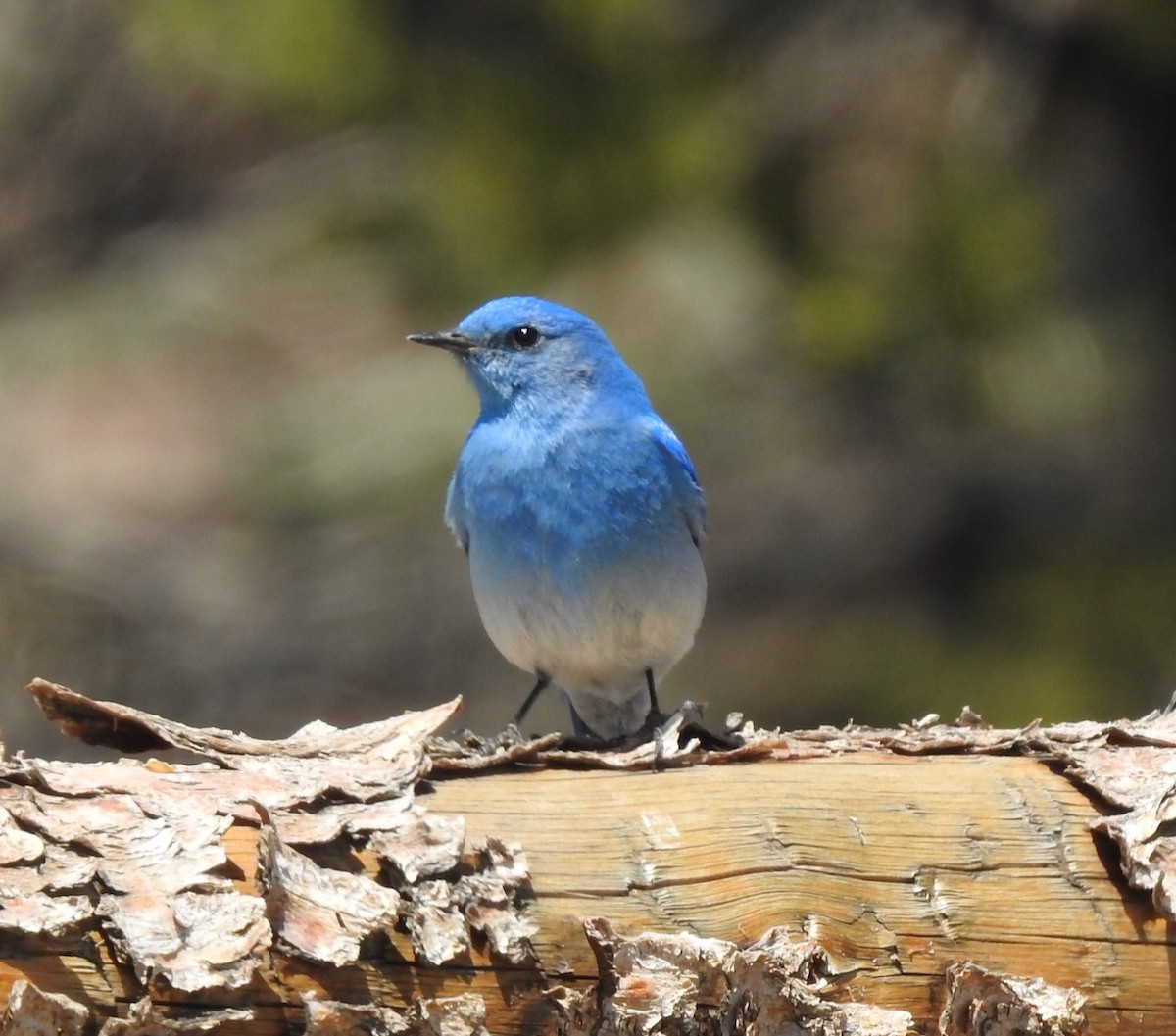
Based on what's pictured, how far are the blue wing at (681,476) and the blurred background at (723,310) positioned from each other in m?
1.43

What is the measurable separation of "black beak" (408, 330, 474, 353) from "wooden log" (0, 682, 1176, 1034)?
1.61 metres

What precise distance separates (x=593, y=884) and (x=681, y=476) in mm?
1767

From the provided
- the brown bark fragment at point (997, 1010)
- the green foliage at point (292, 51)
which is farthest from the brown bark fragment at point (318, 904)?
the green foliage at point (292, 51)

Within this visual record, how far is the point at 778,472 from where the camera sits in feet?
24.3

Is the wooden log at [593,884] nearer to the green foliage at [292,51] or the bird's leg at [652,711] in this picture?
the bird's leg at [652,711]

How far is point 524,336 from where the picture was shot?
4.88 m

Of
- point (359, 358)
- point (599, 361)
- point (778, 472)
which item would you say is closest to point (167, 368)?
point (359, 358)

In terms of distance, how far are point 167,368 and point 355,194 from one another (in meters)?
5.07

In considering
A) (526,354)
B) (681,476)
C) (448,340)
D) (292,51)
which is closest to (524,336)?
(526,354)

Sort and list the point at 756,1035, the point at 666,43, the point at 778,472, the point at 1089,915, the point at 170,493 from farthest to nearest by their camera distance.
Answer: the point at 170,493, the point at 778,472, the point at 666,43, the point at 1089,915, the point at 756,1035

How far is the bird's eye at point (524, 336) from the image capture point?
486cm

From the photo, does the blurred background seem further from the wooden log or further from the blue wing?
the wooden log

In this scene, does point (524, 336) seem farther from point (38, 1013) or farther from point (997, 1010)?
point (38, 1013)

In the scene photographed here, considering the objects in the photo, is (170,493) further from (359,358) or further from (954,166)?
(954,166)
